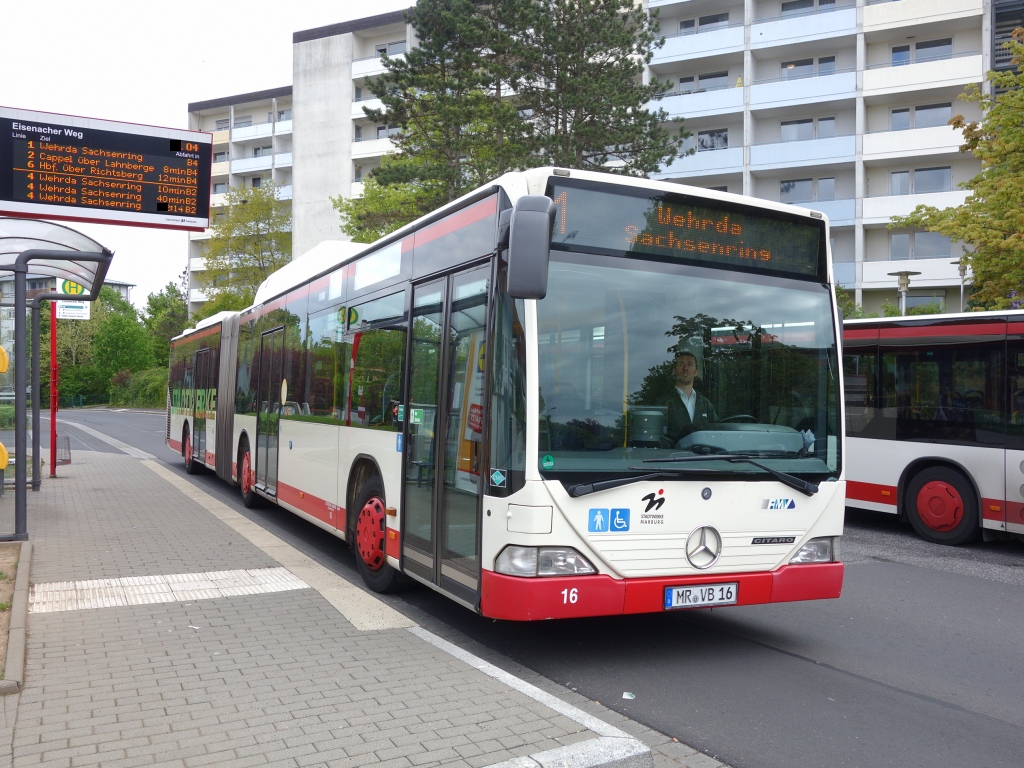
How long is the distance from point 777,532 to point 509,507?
6.15 feet

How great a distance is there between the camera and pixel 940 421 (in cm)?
1153

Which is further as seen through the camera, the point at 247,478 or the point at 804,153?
the point at 804,153

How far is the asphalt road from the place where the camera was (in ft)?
15.5

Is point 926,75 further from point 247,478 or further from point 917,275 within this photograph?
point 247,478

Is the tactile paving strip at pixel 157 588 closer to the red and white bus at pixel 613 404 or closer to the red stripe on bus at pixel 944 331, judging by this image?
the red and white bus at pixel 613 404

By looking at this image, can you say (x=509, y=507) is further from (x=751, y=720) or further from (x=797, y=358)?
(x=797, y=358)

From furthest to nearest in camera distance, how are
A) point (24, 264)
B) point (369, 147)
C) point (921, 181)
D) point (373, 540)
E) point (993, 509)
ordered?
point (369, 147), point (921, 181), point (993, 509), point (24, 264), point (373, 540)

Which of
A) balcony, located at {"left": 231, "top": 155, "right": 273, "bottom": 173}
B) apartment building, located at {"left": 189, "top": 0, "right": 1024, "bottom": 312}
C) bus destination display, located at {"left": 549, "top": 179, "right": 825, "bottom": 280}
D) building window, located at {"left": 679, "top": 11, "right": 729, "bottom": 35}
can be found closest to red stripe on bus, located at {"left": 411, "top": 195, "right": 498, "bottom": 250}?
bus destination display, located at {"left": 549, "top": 179, "right": 825, "bottom": 280}

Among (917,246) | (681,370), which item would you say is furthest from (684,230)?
(917,246)

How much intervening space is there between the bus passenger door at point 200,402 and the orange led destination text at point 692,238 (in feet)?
42.0

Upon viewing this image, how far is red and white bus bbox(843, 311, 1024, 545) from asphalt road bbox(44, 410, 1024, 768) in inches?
70.2

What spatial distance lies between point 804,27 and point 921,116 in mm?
6430

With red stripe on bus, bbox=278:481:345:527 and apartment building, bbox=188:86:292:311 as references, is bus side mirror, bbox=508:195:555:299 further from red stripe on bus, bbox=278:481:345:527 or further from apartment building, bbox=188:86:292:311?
apartment building, bbox=188:86:292:311

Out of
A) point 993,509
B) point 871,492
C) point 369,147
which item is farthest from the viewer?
point 369,147
